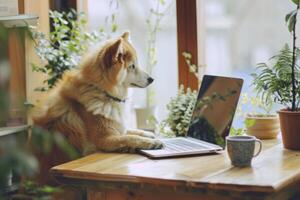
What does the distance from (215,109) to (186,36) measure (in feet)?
2.70

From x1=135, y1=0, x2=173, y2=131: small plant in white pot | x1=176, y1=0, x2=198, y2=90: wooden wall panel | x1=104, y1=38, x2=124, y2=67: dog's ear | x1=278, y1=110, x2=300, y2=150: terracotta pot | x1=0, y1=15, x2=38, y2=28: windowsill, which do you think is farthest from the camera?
x1=135, y1=0, x2=173, y2=131: small plant in white pot

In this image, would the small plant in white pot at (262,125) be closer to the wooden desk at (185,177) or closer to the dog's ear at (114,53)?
the wooden desk at (185,177)

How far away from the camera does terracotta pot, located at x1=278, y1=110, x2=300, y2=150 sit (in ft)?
6.34

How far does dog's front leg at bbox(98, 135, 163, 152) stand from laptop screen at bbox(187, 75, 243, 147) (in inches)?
9.4

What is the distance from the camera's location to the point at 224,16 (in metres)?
2.72

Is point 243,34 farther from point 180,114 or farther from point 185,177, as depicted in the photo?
point 185,177

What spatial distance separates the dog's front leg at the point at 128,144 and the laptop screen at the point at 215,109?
0.78ft

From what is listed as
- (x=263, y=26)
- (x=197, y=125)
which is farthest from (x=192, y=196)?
(x=263, y=26)

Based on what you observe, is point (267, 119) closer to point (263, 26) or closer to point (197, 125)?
point (197, 125)

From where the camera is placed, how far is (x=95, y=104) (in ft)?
6.88

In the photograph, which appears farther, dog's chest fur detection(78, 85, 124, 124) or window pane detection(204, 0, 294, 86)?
window pane detection(204, 0, 294, 86)

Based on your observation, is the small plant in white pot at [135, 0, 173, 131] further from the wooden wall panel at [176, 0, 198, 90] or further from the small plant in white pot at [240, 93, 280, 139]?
the small plant in white pot at [240, 93, 280, 139]

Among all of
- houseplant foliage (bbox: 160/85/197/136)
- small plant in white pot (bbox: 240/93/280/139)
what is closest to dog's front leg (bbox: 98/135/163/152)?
houseplant foliage (bbox: 160/85/197/136)

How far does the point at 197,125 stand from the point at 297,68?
1.65 feet
